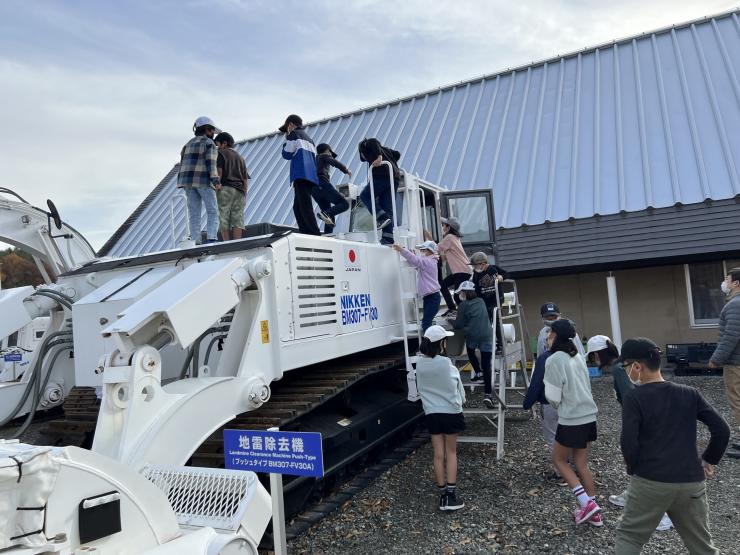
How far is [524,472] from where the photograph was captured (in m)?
5.93

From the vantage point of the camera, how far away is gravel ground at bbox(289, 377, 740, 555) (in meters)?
4.43

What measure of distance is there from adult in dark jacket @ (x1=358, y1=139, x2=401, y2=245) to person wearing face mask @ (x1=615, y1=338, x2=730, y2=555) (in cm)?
379

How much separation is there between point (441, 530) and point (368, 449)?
1281mm

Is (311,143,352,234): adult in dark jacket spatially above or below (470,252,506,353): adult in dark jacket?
above

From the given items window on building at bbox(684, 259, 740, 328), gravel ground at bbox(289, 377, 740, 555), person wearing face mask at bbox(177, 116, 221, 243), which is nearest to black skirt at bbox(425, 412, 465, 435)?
gravel ground at bbox(289, 377, 740, 555)

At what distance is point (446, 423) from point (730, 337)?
3042 millimetres

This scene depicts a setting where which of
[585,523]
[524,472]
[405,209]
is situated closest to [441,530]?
[585,523]

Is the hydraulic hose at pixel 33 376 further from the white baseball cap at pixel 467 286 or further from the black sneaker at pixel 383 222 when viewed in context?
the white baseball cap at pixel 467 286

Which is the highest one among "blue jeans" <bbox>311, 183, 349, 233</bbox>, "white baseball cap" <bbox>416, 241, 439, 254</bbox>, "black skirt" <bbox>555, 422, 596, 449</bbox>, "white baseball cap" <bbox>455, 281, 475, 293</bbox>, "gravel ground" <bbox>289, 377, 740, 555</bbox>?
"blue jeans" <bbox>311, 183, 349, 233</bbox>

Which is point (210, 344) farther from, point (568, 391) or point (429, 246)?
point (568, 391)

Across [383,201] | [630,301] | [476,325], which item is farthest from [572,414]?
[630,301]

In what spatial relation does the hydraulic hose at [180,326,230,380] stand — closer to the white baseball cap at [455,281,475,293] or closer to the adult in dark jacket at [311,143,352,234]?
the adult in dark jacket at [311,143,352,234]

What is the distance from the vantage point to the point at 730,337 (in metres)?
5.73

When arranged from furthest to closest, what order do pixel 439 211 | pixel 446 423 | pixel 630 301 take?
pixel 630 301 < pixel 439 211 < pixel 446 423
